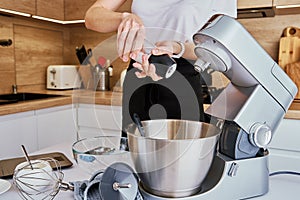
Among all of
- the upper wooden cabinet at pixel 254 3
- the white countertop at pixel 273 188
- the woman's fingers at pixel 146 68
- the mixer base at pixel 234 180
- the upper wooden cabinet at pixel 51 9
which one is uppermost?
the upper wooden cabinet at pixel 254 3

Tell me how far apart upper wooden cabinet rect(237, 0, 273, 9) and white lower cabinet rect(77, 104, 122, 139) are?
133 cm

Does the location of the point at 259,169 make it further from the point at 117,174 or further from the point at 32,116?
the point at 32,116

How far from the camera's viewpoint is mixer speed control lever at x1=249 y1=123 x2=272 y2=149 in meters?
0.58

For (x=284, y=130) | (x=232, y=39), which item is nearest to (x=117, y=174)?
(x=232, y=39)

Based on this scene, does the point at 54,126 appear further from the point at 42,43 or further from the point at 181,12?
the point at 181,12

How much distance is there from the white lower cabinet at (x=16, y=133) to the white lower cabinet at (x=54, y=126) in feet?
0.15

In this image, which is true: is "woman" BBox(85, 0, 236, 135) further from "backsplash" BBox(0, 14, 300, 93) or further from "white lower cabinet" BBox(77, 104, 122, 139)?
"backsplash" BBox(0, 14, 300, 93)

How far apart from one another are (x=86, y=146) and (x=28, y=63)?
1.72m

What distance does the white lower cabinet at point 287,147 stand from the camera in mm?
1571

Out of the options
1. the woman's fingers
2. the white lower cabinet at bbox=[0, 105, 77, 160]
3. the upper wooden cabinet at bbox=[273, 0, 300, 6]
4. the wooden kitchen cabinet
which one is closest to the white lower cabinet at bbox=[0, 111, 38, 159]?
the white lower cabinet at bbox=[0, 105, 77, 160]

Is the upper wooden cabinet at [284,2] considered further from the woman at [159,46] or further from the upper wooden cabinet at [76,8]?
the upper wooden cabinet at [76,8]

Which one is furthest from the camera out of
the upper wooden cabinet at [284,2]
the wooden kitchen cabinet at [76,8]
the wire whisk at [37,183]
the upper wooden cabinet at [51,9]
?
the wooden kitchen cabinet at [76,8]

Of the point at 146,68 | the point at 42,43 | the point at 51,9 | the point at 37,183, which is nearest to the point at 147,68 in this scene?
the point at 146,68

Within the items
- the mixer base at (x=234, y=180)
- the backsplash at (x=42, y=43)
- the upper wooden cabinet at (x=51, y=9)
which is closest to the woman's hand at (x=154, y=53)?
the mixer base at (x=234, y=180)
